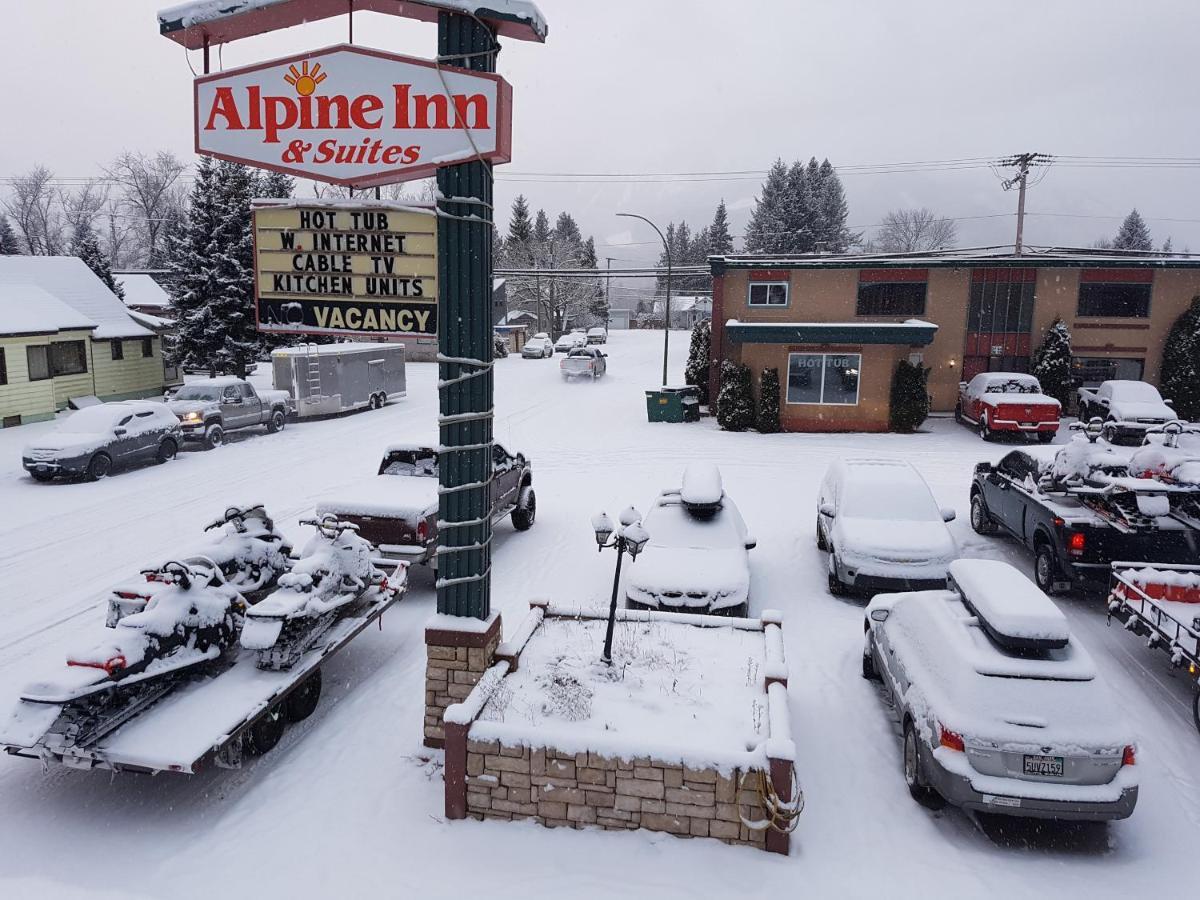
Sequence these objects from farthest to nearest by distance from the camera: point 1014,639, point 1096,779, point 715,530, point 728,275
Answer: point 728,275 → point 715,530 → point 1014,639 → point 1096,779

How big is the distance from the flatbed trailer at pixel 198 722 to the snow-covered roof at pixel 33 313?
844 inches

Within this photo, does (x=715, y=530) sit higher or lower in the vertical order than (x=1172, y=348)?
lower

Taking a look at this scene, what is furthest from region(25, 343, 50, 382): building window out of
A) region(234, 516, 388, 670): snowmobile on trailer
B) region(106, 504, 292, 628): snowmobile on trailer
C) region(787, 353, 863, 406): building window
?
region(787, 353, 863, 406): building window

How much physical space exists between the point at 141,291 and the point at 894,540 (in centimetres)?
4817

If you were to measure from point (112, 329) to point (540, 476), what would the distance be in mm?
18967

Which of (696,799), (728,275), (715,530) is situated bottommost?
(696,799)

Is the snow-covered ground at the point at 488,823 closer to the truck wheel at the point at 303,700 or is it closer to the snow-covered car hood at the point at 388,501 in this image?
the truck wheel at the point at 303,700

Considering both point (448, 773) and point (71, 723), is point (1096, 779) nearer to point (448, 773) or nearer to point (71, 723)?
point (448, 773)

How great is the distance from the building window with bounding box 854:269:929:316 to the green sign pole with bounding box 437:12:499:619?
73.2ft

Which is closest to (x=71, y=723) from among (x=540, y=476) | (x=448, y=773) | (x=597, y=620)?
(x=448, y=773)

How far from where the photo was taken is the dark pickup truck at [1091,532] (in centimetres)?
1020

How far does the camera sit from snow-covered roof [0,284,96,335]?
2342cm

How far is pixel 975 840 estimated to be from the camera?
19.9ft

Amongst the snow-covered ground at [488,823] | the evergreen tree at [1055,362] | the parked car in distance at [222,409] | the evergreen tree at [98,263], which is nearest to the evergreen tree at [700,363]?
the evergreen tree at [1055,362]
